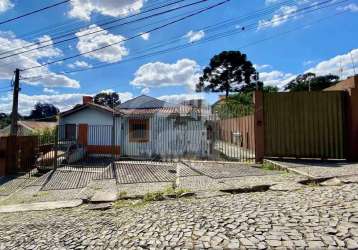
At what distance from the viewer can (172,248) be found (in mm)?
4199

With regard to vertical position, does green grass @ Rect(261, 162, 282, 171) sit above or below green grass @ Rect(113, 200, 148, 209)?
above

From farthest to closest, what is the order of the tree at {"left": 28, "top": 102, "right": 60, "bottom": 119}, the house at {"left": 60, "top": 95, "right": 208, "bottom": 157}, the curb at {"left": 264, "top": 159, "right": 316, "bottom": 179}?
the tree at {"left": 28, "top": 102, "right": 60, "bottom": 119}, the house at {"left": 60, "top": 95, "right": 208, "bottom": 157}, the curb at {"left": 264, "top": 159, "right": 316, "bottom": 179}

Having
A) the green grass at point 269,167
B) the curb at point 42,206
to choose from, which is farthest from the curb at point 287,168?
the curb at point 42,206

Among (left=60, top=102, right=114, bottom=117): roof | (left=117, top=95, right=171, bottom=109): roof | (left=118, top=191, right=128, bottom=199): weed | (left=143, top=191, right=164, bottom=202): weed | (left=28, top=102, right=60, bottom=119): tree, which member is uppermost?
(left=28, top=102, right=60, bottom=119): tree

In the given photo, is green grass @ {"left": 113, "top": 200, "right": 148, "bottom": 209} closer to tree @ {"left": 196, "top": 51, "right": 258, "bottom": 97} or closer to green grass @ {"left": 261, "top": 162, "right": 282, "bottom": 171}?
green grass @ {"left": 261, "top": 162, "right": 282, "bottom": 171}

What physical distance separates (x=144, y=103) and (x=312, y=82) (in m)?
30.7

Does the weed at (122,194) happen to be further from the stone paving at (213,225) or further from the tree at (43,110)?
the tree at (43,110)

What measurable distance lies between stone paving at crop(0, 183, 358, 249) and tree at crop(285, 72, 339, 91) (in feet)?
133

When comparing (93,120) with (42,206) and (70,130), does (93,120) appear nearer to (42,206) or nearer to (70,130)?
(70,130)

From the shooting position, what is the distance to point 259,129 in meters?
12.0

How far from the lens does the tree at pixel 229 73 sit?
39.1 m

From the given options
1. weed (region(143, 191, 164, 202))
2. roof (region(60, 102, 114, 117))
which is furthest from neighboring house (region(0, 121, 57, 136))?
weed (region(143, 191, 164, 202))

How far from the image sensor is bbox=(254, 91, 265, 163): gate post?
1191 centimetres

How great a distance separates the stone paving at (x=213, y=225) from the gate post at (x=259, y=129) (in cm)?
503
